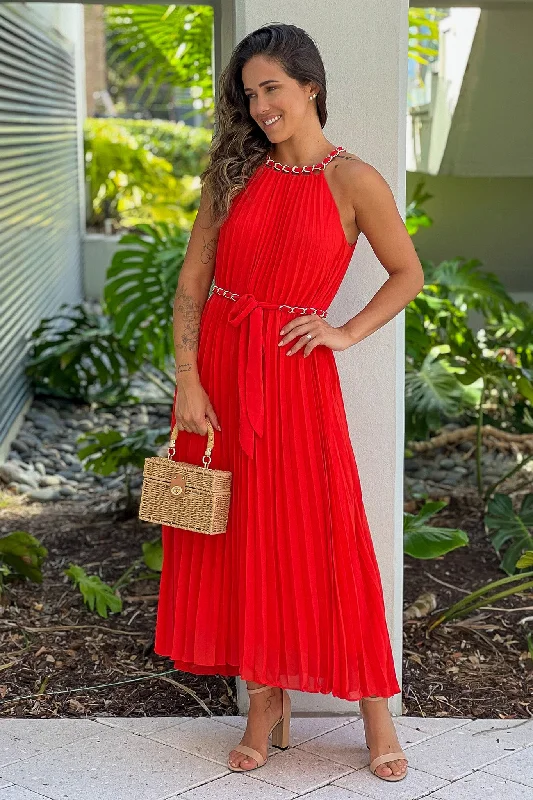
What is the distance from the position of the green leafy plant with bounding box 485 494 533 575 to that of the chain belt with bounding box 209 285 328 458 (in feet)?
4.90

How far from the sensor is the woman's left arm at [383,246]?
2818 mm

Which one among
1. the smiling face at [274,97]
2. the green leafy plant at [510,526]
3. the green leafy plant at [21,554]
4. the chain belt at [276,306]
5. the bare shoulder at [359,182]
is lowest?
the green leafy plant at [21,554]

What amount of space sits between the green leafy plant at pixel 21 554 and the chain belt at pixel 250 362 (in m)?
1.58

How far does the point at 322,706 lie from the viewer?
3.41 meters

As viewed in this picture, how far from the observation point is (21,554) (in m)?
4.23

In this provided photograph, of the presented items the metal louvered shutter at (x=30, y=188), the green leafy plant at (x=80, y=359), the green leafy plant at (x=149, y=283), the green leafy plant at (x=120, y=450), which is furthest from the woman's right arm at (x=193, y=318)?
the metal louvered shutter at (x=30, y=188)

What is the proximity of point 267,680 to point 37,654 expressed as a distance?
1.20 metres

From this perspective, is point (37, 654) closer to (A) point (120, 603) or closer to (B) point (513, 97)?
(A) point (120, 603)

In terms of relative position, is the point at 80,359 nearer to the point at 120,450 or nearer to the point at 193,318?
the point at 120,450

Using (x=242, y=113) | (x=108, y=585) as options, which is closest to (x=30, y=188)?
(x=108, y=585)

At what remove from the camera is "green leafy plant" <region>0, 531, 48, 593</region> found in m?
4.22

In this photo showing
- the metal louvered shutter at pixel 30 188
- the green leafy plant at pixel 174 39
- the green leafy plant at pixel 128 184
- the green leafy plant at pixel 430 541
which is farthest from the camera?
the green leafy plant at pixel 128 184

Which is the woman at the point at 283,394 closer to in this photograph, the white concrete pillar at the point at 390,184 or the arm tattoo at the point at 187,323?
the arm tattoo at the point at 187,323

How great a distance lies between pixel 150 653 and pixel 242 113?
73.6 inches
